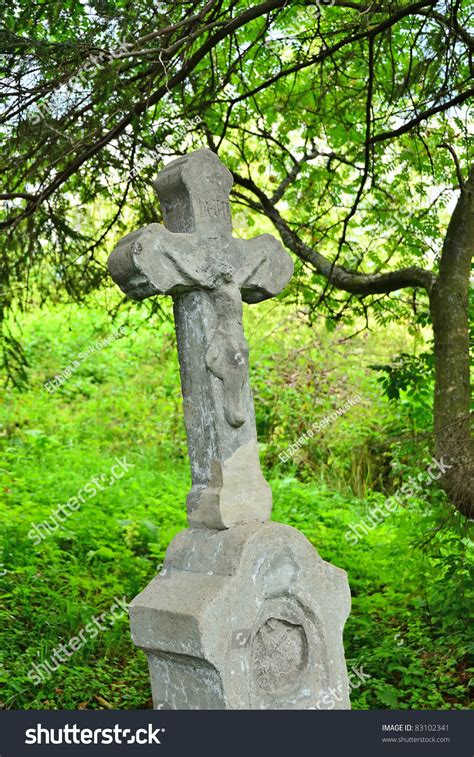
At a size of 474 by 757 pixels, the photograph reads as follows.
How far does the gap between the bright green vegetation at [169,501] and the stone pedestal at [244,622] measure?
131 centimetres

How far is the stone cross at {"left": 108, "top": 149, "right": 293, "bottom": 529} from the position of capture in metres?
3.58

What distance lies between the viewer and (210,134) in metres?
6.48

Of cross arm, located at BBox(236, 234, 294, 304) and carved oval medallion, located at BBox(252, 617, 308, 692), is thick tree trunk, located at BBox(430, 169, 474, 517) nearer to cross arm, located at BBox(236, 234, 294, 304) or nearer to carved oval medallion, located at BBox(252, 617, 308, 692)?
cross arm, located at BBox(236, 234, 294, 304)

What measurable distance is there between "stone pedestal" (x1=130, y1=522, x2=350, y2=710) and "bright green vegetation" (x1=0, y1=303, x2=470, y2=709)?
4.29 feet

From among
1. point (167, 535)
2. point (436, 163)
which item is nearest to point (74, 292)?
point (167, 535)

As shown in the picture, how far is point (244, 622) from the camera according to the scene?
134 inches

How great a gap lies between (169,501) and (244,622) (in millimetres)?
5525

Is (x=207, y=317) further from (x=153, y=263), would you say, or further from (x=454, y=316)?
(x=454, y=316)

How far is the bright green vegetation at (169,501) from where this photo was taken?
5.39m

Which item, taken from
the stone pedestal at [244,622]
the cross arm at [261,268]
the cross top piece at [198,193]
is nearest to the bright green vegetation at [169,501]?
the cross arm at [261,268]

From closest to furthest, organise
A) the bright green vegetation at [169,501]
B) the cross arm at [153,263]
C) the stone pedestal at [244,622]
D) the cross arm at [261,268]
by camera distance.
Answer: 1. the stone pedestal at [244,622]
2. the cross arm at [153,263]
3. the cross arm at [261,268]
4. the bright green vegetation at [169,501]

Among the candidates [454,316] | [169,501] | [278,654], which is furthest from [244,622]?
[169,501]

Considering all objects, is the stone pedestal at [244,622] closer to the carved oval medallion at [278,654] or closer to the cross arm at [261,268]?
the carved oval medallion at [278,654]

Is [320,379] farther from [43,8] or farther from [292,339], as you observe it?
[43,8]
